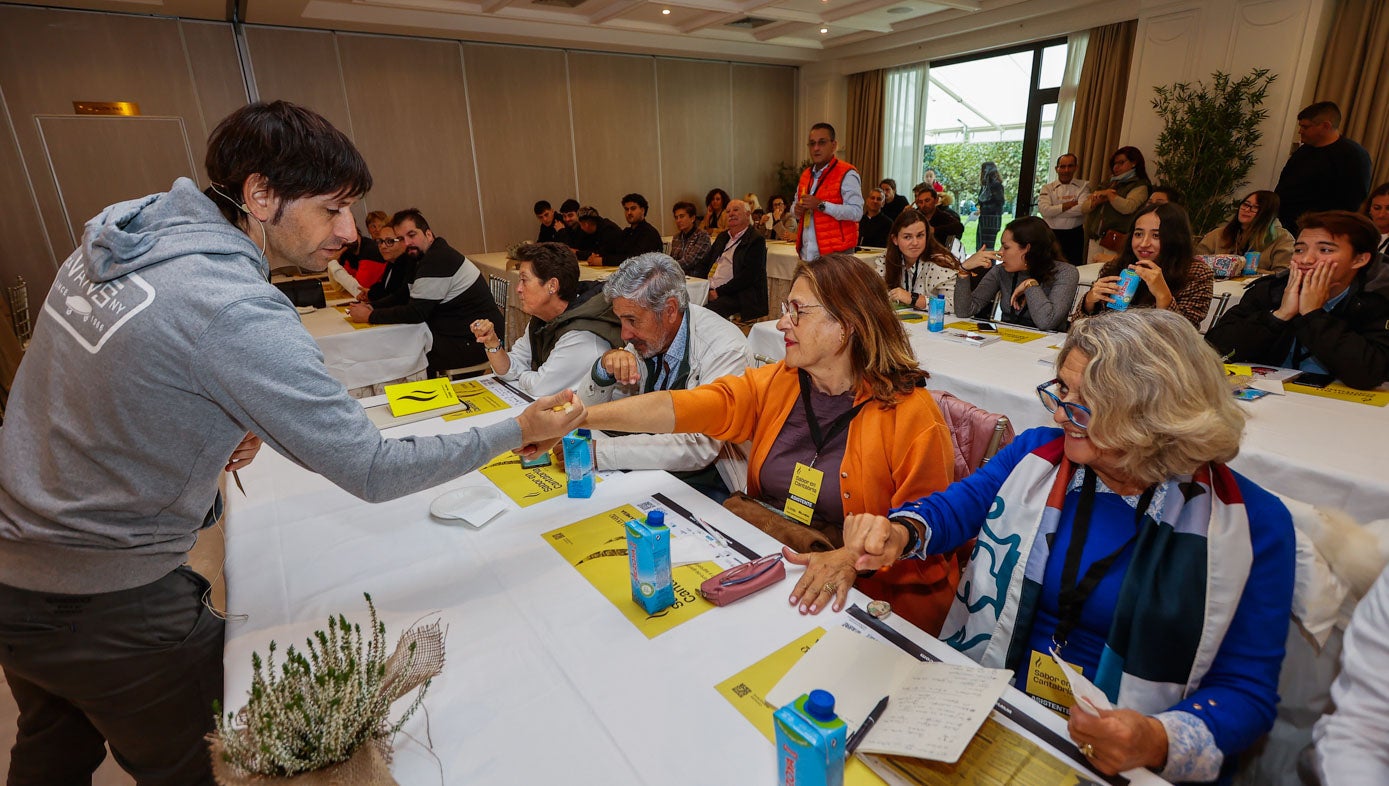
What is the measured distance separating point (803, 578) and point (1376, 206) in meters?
5.86

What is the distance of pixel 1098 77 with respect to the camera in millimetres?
7262

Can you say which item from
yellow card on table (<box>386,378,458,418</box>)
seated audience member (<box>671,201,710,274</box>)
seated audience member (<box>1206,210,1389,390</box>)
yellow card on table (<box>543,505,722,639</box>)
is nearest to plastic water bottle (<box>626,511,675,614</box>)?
yellow card on table (<box>543,505,722,639</box>)

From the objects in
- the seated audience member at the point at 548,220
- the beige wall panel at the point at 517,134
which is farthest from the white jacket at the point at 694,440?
the beige wall panel at the point at 517,134

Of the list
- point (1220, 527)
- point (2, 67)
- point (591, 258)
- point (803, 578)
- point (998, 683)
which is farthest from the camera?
point (591, 258)

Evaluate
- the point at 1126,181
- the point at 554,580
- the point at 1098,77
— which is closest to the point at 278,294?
the point at 554,580

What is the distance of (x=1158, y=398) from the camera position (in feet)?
3.91

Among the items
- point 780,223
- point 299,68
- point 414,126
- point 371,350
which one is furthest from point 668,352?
point 299,68

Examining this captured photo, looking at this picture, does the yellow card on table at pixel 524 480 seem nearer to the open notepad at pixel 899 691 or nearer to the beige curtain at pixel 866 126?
the open notepad at pixel 899 691

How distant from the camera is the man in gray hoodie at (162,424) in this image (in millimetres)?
1066

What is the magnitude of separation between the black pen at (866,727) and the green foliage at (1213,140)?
699 centimetres

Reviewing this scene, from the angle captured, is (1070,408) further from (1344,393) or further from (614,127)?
(614,127)

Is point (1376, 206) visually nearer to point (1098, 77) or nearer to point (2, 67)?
point (1098, 77)

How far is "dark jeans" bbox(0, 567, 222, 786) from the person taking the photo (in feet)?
3.76

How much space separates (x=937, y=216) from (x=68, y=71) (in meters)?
9.03
